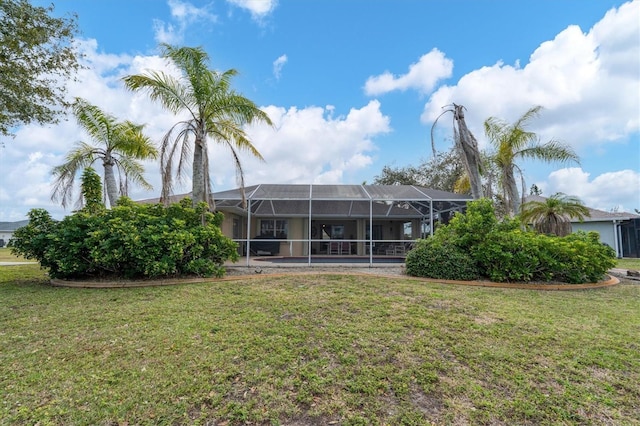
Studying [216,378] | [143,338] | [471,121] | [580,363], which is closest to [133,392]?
[216,378]

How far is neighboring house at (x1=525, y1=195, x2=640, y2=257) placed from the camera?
16.9 metres

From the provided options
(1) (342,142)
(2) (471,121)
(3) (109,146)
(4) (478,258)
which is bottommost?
(4) (478,258)

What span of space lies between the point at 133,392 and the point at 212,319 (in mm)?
1807

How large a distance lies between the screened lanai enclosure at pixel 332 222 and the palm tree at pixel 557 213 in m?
2.75

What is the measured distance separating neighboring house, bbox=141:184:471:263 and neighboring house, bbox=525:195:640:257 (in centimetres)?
718

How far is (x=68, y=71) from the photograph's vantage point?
8438 mm

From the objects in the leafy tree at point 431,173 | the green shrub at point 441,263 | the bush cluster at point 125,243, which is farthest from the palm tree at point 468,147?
the leafy tree at point 431,173

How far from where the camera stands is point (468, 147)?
9.97 meters

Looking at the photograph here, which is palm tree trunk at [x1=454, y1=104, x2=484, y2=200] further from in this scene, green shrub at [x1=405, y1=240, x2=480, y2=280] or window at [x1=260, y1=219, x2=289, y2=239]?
window at [x1=260, y1=219, x2=289, y2=239]

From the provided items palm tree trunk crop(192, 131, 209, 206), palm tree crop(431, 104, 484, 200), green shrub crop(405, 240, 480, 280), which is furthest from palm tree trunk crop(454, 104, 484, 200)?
palm tree trunk crop(192, 131, 209, 206)

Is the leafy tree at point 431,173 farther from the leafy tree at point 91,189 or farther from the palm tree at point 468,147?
the leafy tree at point 91,189

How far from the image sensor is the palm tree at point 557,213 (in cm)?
992

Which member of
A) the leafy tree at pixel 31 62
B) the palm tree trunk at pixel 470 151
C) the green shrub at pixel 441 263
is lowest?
the green shrub at pixel 441 263

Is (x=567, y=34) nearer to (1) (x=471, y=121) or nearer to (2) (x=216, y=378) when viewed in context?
(1) (x=471, y=121)
